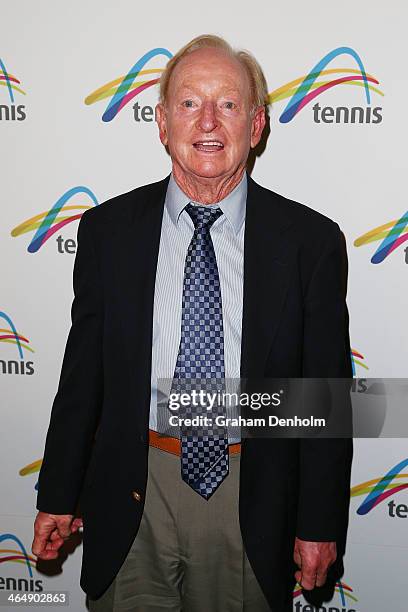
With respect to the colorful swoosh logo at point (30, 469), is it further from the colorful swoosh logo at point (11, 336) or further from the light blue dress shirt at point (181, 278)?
the light blue dress shirt at point (181, 278)

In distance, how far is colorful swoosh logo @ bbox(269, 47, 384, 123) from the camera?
6.56 feet

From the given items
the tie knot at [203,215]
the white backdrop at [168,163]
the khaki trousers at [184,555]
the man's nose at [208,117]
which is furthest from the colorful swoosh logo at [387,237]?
the khaki trousers at [184,555]

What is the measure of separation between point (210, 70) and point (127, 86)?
533mm

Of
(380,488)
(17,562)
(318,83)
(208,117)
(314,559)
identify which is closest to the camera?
(208,117)

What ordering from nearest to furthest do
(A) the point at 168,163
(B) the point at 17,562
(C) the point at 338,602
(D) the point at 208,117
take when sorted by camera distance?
(D) the point at 208,117
(A) the point at 168,163
(C) the point at 338,602
(B) the point at 17,562

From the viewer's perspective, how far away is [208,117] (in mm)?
1612

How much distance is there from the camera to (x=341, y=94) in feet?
6.62

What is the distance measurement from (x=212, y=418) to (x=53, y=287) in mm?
855

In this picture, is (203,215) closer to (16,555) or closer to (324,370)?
(324,370)

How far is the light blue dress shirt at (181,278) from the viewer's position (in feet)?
Result: 5.43

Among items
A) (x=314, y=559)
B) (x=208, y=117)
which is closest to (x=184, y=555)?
(x=314, y=559)

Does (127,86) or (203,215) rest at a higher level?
(127,86)

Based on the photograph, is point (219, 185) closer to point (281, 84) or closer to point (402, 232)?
point (281, 84)

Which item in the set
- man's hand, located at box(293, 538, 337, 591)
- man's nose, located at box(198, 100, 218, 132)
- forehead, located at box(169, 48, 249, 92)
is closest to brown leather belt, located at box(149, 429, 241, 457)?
man's hand, located at box(293, 538, 337, 591)
